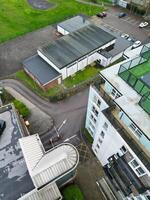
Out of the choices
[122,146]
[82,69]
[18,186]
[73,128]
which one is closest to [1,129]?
[18,186]

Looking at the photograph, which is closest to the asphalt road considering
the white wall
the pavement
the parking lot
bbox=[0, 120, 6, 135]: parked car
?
the pavement

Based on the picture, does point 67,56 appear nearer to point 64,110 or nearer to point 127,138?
point 64,110

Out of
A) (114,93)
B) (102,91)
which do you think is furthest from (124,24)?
(114,93)

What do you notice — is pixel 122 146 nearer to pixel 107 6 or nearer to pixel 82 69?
pixel 82 69

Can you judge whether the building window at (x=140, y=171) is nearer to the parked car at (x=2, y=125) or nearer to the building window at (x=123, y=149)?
the building window at (x=123, y=149)

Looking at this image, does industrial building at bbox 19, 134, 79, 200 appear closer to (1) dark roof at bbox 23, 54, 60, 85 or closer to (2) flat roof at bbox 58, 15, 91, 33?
(1) dark roof at bbox 23, 54, 60, 85

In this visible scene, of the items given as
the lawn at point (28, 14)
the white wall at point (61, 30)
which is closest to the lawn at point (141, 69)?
the white wall at point (61, 30)
